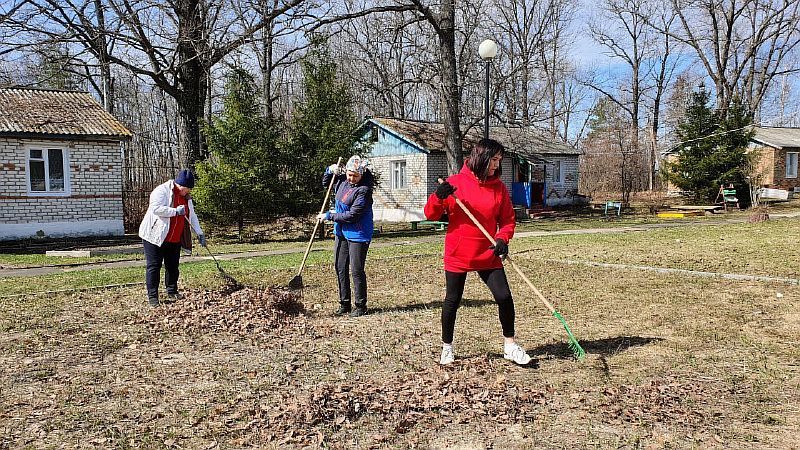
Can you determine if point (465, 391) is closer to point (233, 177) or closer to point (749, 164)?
point (233, 177)

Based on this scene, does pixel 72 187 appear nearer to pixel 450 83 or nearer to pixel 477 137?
pixel 450 83

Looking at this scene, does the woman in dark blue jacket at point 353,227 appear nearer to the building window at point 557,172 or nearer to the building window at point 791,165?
the building window at point 557,172

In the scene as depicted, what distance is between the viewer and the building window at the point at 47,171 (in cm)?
1856

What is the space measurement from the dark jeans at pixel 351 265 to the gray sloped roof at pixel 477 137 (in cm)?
1798

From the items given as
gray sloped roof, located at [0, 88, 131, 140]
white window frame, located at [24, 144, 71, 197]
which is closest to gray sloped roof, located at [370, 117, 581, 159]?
gray sloped roof, located at [0, 88, 131, 140]

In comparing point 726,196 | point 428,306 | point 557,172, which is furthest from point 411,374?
point 557,172

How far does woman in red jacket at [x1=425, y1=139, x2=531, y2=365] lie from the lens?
201 inches

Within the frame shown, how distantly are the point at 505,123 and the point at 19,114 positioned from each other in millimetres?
16168

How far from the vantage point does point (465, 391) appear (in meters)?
4.56

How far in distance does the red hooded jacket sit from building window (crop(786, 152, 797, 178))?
38353mm

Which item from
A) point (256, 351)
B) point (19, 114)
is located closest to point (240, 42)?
point (19, 114)

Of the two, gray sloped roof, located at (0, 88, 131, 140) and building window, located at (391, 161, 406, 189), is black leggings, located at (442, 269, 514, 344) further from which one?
building window, located at (391, 161, 406, 189)

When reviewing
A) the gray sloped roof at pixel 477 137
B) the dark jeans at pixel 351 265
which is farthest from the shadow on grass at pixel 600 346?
the gray sloped roof at pixel 477 137

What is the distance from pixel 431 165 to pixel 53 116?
44.8 ft
